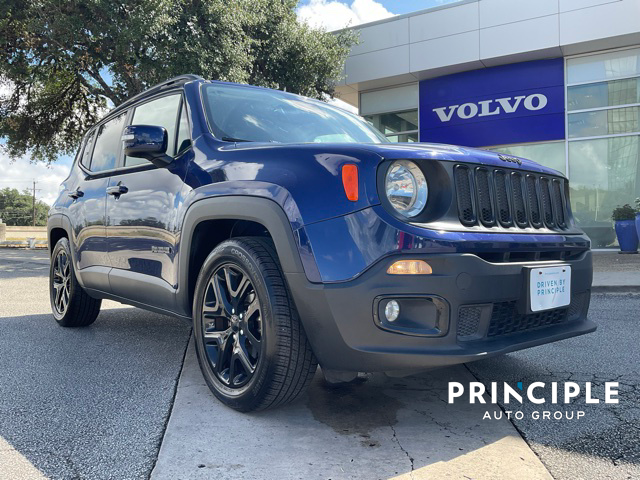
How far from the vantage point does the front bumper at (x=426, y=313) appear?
6.98 ft

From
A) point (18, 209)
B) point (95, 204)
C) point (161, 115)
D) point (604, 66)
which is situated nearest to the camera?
point (161, 115)

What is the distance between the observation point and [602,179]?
1322cm

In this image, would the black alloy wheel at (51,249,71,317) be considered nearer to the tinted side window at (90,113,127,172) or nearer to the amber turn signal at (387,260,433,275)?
the tinted side window at (90,113,127,172)

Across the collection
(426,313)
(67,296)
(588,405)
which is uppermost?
(426,313)

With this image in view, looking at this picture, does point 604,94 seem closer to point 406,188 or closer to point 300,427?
point 406,188

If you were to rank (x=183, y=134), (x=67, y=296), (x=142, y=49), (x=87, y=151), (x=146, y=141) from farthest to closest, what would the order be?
(x=142, y=49)
(x=87, y=151)
(x=67, y=296)
(x=183, y=134)
(x=146, y=141)

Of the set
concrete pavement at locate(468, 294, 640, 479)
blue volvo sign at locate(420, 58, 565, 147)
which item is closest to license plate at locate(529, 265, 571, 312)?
concrete pavement at locate(468, 294, 640, 479)

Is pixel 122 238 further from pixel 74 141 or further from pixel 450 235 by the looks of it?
pixel 74 141

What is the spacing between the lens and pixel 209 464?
2.04 m

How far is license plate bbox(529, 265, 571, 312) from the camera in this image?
2383mm

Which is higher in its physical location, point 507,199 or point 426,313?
point 507,199

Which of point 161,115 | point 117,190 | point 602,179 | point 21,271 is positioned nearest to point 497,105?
point 602,179

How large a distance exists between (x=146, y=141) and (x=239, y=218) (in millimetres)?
846

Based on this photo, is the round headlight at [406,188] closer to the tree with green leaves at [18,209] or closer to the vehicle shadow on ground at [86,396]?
the vehicle shadow on ground at [86,396]
